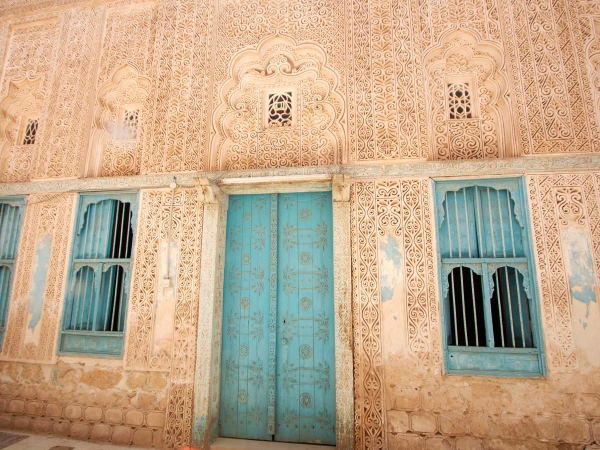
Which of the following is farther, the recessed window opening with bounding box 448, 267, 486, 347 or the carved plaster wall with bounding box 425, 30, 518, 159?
the carved plaster wall with bounding box 425, 30, 518, 159

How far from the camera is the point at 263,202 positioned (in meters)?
4.26

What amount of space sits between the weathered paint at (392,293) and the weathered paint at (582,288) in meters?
1.55

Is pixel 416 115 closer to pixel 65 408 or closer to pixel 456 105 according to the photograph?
pixel 456 105

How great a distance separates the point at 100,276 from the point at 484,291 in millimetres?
4357

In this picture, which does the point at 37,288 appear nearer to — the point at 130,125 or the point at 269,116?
the point at 130,125

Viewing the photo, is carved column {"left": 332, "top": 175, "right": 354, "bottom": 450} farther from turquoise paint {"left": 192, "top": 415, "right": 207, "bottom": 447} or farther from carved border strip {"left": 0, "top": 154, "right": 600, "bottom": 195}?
turquoise paint {"left": 192, "top": 415, "right": 207, "bottom": 447}

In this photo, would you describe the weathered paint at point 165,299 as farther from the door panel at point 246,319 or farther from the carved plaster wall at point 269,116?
the carved plaster wall at point 269,116

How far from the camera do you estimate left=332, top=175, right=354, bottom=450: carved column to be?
3.42 m

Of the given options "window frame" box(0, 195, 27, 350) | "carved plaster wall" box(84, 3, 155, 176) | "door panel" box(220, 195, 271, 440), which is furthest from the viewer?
"carved plaster wall" box(84, 3, 155, 176)

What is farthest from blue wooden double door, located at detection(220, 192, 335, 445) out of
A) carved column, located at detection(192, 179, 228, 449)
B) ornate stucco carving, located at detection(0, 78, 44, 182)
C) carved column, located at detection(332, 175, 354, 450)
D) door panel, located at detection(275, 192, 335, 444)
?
ornate stucco carving, located at detection(0, 78, 44, 182)

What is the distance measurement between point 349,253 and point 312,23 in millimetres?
2899

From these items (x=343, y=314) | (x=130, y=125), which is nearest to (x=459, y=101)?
(x=343, y=314)

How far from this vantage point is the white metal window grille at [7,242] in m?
4.62

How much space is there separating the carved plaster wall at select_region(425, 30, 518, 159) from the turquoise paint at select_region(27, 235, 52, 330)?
4826 mm
